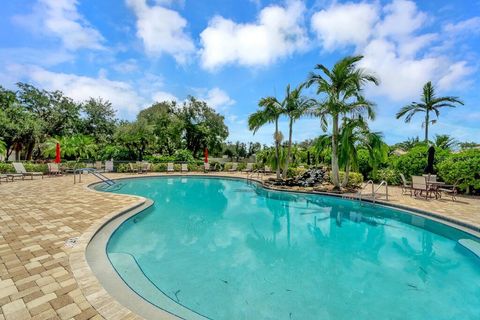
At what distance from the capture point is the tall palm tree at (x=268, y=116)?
46.3 feet

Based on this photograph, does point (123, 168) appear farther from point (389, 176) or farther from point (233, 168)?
point (389, 176)

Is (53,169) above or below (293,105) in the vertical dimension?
below

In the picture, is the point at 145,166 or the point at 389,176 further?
the point at 145,166

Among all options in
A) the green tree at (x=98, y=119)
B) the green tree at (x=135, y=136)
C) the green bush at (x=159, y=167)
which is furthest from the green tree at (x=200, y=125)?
the green tree at (x=98, y=119)

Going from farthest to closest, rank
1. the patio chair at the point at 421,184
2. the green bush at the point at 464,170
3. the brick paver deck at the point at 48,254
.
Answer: the green bush at the point at 464,170, the patio chair at the point at 421,184, the brick paver deck at the point at 48,254

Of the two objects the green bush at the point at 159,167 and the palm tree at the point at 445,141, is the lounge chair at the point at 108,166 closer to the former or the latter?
the green bush at the point at 159,167

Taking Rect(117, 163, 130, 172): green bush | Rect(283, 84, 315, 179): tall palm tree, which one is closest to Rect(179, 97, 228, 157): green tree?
Rect(117, 163, 130, 172): green bush

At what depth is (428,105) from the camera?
19.8 m

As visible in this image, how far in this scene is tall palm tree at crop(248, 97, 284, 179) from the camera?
1410 centimetres

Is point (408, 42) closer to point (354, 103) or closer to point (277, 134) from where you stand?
point (354, 103)

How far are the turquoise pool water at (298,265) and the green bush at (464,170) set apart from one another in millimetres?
4938

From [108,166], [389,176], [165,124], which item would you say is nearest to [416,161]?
[389,176]

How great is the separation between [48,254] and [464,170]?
13.9m

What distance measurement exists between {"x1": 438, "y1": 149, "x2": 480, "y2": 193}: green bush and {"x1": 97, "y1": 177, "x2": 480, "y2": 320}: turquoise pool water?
194 inches
